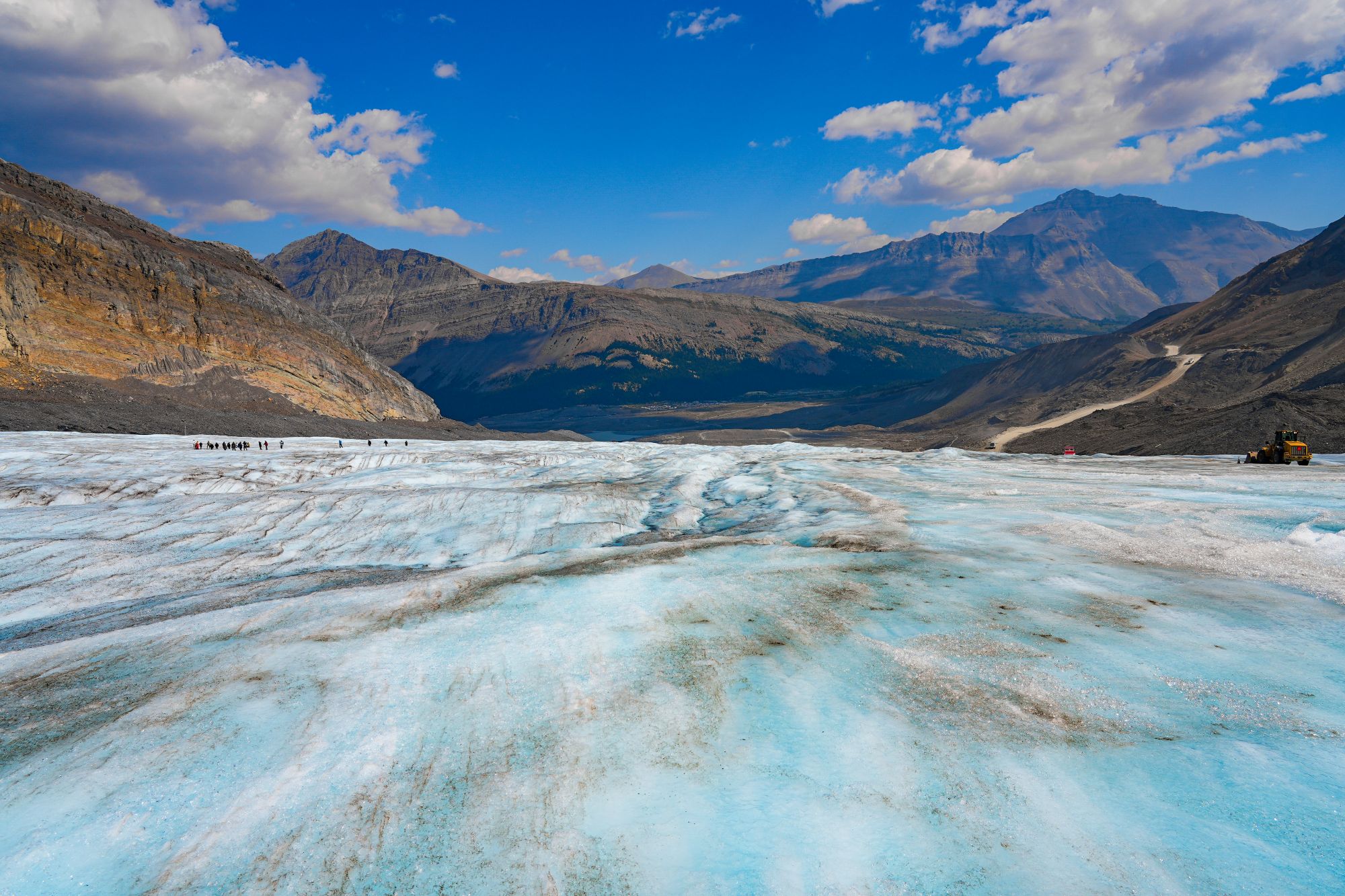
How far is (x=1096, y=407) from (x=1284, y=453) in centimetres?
5270

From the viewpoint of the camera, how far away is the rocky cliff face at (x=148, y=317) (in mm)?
46719

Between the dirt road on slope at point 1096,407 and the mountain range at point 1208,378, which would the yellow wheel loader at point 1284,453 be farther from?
the dirt road on slope at point 1096,407

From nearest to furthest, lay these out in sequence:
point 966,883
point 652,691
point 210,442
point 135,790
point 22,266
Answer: point 966,883, point 135,790, point 652,691, point 210,442, point 22,266

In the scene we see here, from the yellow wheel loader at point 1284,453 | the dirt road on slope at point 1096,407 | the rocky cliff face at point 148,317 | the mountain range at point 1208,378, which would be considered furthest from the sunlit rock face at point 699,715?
the dirt road on slope at point 1096,407

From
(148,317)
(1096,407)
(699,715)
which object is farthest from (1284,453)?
(148,317)

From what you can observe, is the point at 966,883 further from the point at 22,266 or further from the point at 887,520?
the point at 22,266

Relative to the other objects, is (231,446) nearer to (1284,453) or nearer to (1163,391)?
(1284,453)

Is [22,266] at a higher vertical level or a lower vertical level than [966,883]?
higher

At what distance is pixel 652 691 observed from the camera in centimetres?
670

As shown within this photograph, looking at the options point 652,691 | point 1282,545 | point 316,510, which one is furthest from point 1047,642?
point 316,510

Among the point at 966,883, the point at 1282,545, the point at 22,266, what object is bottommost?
the point at 966,883

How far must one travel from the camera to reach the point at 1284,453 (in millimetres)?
26719

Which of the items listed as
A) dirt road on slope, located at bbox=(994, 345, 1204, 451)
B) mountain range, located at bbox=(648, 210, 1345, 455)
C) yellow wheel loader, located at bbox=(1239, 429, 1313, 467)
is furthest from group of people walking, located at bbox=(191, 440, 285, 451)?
dirt road on slope, located at bbox=(994, 345, 1204, 451)

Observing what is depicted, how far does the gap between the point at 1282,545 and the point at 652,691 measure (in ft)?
38.4
